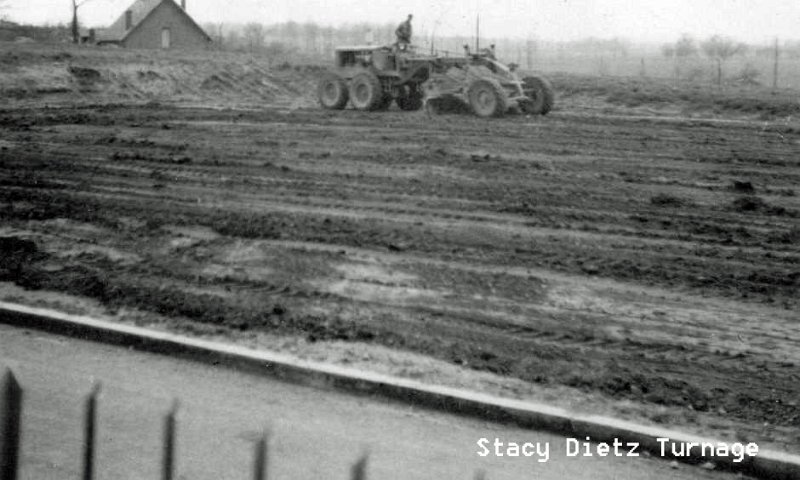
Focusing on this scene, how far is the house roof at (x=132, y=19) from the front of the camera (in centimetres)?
6500

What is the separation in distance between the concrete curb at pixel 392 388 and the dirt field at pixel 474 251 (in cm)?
37

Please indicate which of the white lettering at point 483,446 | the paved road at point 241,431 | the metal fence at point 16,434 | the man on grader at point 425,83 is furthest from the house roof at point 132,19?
the metal fence at point 16,434

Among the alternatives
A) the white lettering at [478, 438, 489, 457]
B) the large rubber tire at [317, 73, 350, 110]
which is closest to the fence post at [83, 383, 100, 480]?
the white lettering at [478, 438, 489, 457]

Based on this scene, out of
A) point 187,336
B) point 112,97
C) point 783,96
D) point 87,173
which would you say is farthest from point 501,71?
point 187,336

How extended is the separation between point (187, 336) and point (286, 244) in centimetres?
311

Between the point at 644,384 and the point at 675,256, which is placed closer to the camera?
the point at 644,384

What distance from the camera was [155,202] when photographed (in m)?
13.2

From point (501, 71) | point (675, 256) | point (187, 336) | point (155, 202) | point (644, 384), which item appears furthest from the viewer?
point (501, 71)

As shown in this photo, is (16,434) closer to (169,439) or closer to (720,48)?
(169,439)

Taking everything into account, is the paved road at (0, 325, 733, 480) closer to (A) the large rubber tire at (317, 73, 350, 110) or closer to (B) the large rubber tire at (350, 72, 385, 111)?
(B) the large rubber tire at (350, 72, 385, 111)

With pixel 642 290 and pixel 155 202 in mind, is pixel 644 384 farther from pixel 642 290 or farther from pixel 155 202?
pixel 155 202

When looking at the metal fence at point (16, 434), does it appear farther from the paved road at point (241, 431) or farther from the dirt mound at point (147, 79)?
the dirt mound at point (147, 79)

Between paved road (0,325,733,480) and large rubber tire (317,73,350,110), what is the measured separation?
2201 centimetres

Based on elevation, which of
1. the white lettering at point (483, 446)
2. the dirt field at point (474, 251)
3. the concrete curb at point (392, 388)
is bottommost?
the white lettering at point (483, 446)
